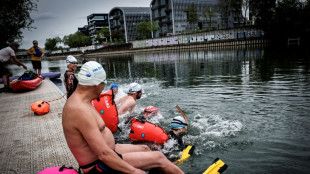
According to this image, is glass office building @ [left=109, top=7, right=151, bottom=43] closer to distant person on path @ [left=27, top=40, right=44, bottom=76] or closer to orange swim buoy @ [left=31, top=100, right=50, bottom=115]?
distant person on path @ [left=27, top=40, right=44, bottom=76]

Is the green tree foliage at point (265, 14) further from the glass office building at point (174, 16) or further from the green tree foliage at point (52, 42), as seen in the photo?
the green tree foliage at point (52, 42)

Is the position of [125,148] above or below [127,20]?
below

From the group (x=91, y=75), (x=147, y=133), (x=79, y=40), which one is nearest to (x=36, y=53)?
(x=147, y=133)

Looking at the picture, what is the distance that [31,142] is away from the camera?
5.35m

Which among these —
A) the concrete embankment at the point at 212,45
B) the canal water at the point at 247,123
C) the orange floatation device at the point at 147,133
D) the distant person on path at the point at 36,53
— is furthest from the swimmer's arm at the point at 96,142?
the concrete embankment at the point at 212,45

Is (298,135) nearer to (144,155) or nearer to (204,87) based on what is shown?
(144,155)

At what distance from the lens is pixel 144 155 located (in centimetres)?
325

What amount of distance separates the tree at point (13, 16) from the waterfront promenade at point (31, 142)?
1360 centimetres

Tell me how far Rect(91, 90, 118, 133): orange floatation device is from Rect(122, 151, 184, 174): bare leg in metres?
3.05

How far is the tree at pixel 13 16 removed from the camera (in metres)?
17.7

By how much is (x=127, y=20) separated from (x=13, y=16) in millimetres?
103762

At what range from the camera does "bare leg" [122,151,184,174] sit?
3141mm

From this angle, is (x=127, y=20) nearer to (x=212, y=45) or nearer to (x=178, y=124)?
(x=212, y=45)

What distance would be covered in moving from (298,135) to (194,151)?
3167 millimetres
